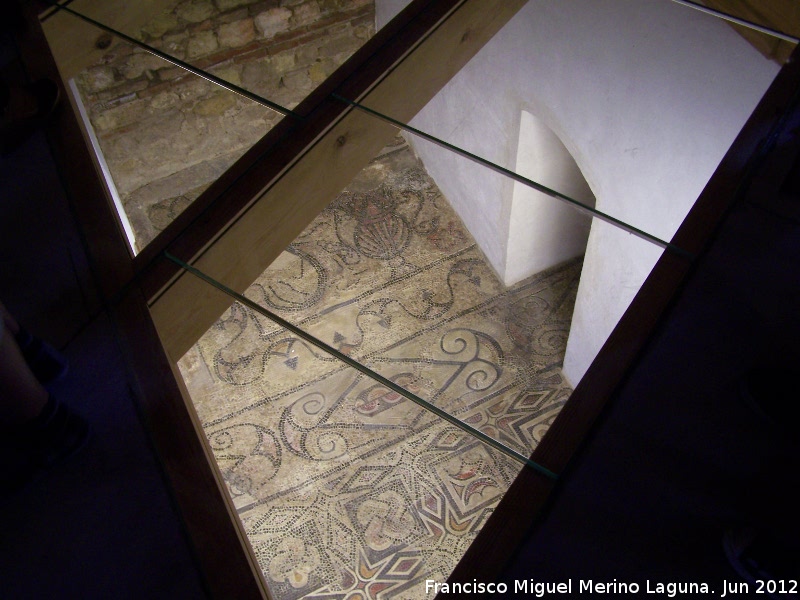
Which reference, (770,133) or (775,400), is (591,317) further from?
(775,400)

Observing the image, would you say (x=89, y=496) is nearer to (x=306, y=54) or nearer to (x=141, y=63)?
(x=141, y=63)

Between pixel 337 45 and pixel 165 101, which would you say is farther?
pixel 337 45

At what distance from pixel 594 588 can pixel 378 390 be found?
76 cm

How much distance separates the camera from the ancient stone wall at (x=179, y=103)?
1708 millimetres

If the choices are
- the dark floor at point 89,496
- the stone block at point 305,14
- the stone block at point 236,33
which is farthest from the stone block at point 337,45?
the dark floor at point 89,496

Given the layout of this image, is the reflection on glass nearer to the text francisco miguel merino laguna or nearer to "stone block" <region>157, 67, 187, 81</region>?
Result: "stone block" <region>157, 67, 187, 81</region>

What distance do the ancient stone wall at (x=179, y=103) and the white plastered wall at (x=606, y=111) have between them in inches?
14.0

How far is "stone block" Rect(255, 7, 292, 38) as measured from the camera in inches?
154

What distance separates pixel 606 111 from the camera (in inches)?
110

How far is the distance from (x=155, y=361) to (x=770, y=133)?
1158 millimetres

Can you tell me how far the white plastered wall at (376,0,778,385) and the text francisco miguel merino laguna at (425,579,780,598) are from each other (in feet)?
2.53

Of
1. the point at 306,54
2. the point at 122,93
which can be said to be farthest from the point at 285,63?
the point at 122,93

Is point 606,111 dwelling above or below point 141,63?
above

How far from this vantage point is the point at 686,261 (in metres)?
1.19
